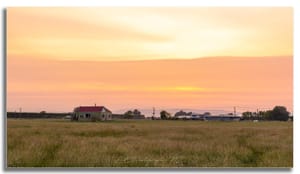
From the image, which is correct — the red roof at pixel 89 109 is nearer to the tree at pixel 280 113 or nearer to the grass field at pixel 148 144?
the grass field at pixel 148 144

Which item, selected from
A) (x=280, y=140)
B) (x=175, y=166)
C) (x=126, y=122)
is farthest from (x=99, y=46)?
(x=280, y=140)

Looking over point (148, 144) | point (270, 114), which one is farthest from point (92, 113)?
point (270, 114)

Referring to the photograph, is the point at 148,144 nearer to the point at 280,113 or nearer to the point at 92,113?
the point at 92,113

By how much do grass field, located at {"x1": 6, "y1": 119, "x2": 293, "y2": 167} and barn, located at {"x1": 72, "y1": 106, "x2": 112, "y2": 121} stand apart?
8 cm

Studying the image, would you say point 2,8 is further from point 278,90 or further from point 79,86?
point 278,90

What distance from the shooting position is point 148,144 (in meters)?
9.04

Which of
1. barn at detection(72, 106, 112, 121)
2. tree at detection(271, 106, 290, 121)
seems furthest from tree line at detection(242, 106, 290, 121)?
barn at detection(72, 106, 112, 121)

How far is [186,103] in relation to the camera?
9.00 m

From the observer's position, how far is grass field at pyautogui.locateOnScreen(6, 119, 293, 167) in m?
8.94

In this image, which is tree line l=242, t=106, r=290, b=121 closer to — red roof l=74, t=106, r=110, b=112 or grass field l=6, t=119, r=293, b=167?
grass field l=6, t=119, r=293, b=167

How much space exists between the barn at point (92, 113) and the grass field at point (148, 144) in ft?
0.28

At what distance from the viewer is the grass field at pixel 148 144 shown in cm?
894

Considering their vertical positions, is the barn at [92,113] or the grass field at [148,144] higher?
the barn at [92,113]

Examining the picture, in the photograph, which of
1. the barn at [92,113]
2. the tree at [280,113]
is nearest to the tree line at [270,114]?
the tree at [280,113]
